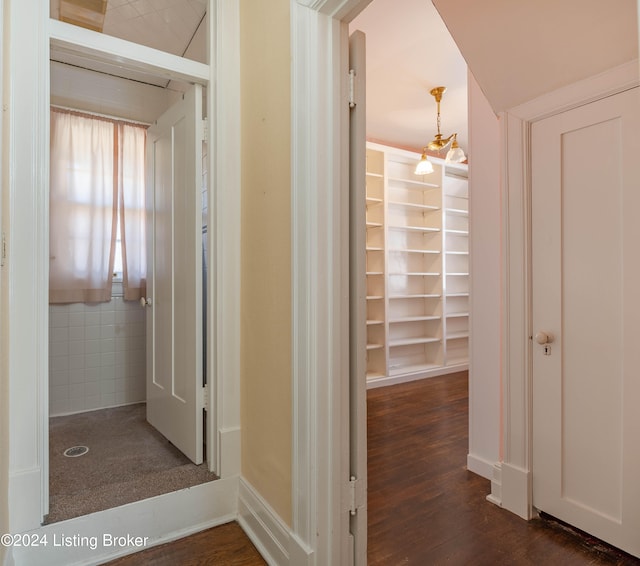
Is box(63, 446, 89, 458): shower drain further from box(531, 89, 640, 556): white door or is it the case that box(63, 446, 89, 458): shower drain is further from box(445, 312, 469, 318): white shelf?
box(445, 312, 469, 318): white shelf

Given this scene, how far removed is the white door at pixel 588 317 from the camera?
165 cm

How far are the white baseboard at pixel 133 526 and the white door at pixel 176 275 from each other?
24cm

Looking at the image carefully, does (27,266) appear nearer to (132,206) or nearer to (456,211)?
(132,206)

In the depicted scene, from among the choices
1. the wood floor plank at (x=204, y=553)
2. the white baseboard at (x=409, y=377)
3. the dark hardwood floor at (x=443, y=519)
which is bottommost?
the dark hardwood floor at (x=443, y=519)

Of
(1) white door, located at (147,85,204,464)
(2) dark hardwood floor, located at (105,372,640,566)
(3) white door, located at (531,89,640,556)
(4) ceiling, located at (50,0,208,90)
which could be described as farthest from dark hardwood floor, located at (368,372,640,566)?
(4) ceiling, located at (50,0,208,90)

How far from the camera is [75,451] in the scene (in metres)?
2.34

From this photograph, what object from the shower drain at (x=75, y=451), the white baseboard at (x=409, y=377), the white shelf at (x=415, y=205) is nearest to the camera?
the shower drain at (x=75, y=451)

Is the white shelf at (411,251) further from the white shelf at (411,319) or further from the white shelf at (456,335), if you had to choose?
the white shelf at (456,335)

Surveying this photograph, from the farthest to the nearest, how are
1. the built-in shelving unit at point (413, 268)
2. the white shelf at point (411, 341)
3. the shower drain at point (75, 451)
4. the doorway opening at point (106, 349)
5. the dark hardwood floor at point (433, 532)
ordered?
the white shelf at point (411, 341), the built-in shelving unit at point (413, 268), the doorway opening at point (106, 349), the shower drain at point (75, 451), the dark hardwood floor at point (433, 532)

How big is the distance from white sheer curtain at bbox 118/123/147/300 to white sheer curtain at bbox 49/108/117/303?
0.08 meters

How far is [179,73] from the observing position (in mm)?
1983

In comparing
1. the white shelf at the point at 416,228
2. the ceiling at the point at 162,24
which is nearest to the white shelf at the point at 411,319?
the white shelf at the point at 416,228

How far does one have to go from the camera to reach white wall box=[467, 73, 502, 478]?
230 cm

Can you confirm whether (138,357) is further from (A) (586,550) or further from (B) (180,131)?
(A) (586,550)
